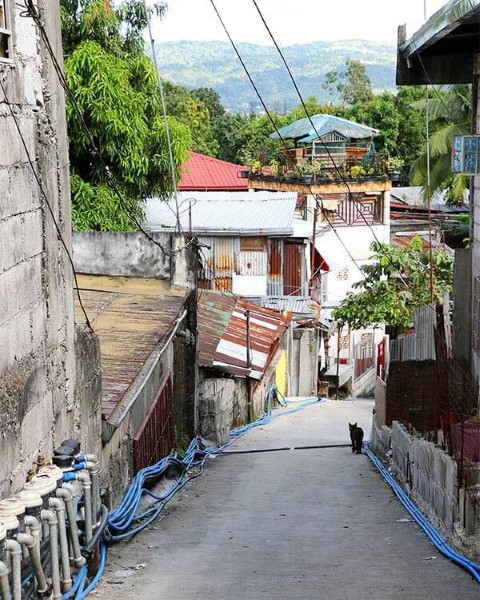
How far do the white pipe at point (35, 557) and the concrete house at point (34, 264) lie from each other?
637 mm

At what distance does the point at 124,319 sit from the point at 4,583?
1001cm

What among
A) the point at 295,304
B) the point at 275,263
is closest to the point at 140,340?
the point at 295,304

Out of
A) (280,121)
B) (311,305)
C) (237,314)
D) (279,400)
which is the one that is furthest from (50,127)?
(280,121)

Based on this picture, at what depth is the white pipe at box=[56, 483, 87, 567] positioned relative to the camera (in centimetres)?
692

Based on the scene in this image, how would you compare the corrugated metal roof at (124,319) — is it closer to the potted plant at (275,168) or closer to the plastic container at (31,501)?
the plastic container at (31,501)

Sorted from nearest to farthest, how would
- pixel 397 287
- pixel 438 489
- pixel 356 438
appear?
pixel 438 489, pixel 356 438, pixel 397 287

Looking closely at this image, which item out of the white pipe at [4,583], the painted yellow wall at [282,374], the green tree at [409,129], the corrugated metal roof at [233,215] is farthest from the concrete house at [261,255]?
the white pipe at [4,583]

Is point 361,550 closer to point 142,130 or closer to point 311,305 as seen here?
point 142,130

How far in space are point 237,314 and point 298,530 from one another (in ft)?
49.5

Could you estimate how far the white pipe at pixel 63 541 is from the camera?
6648 millimetres

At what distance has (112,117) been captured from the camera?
22.4 m

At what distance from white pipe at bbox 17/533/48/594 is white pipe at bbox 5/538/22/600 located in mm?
160

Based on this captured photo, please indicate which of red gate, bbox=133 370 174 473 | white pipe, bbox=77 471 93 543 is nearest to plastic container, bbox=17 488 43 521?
white pipe, bbox=77 471 93 543

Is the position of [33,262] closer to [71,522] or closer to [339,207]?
[71,522]
